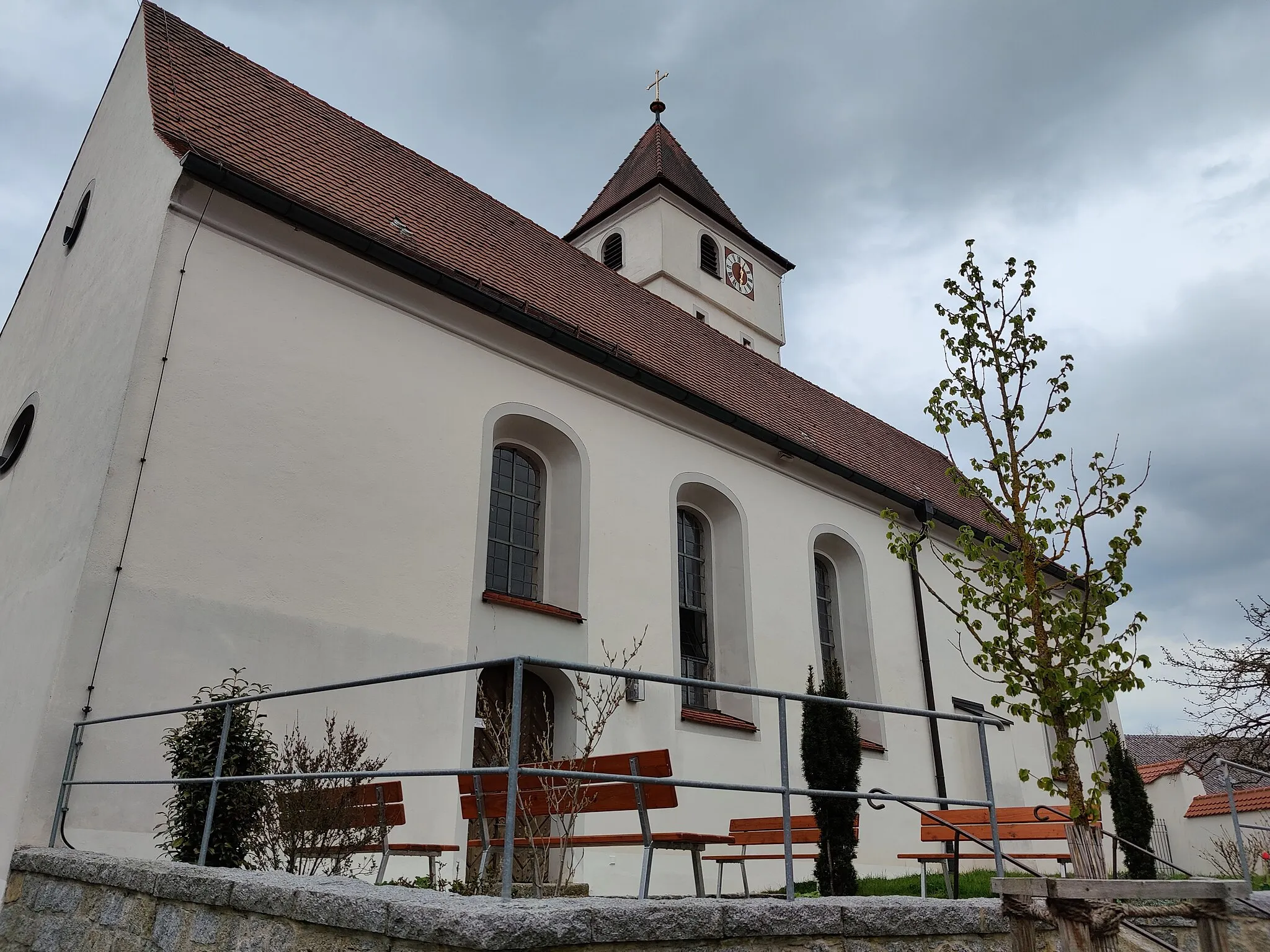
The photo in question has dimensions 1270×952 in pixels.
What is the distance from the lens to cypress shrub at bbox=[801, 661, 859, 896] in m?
8.39

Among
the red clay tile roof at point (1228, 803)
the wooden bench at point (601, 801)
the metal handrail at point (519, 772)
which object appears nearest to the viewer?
the metal handrail at point (519, 772)

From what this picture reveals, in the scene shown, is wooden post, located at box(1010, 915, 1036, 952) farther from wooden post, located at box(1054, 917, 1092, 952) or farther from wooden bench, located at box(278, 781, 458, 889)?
wooden bench, located at box(278, 781, 458, 889)

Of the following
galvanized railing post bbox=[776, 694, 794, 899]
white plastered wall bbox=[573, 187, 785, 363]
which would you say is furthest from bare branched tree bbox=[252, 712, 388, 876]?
white plastered wall bbox=[573, 187, 785, 363]

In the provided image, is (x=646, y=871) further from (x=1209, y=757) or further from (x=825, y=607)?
(x=1209, y=757)

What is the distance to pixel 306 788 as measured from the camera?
20.6 ft

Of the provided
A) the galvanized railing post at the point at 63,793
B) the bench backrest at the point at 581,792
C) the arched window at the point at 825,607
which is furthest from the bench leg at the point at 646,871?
the arched window at the point at 825,607

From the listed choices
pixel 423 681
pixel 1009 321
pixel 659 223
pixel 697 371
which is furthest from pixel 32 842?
pixel 659 223

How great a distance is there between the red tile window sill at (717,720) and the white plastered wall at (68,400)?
6.13 metres

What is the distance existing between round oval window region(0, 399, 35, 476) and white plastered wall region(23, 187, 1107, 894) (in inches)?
122

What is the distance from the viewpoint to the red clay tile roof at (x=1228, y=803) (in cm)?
1702

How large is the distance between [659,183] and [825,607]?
11718mm

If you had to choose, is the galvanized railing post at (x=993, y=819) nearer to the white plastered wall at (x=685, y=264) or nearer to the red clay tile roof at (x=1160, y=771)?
the white plastered wall at (x=685, y=264)

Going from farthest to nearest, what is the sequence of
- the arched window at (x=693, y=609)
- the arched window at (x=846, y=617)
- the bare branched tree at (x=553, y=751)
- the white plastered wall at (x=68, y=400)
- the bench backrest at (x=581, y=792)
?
the arched window at (x=846, y=617)
the arched window at (x=693, y=609)
the white plastered wall at (x=68, y=400)
the bare branched tree at (x=553, y=751)
the bench backrest at (x=581, y=792)

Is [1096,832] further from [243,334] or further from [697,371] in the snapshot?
[697,371]
